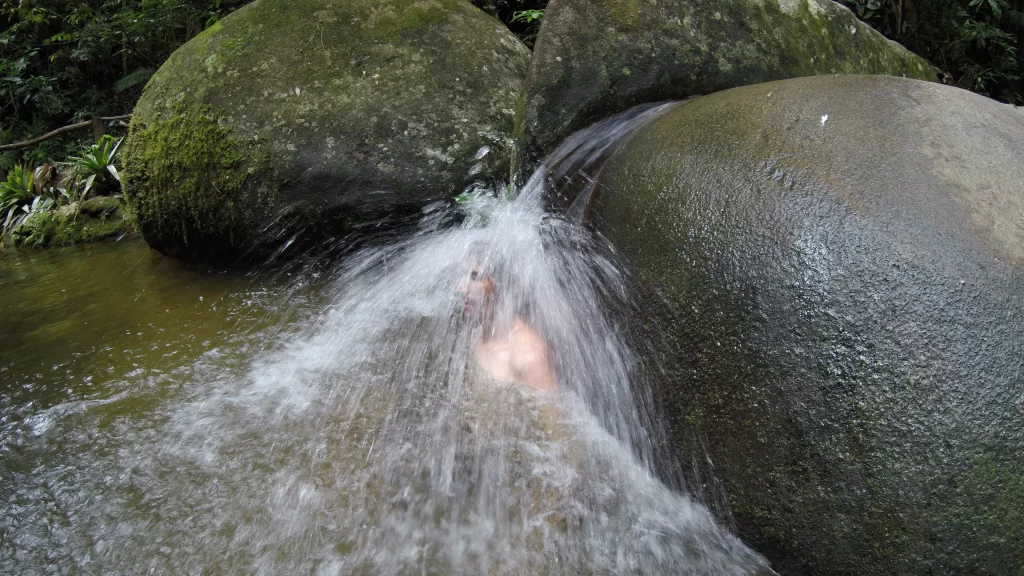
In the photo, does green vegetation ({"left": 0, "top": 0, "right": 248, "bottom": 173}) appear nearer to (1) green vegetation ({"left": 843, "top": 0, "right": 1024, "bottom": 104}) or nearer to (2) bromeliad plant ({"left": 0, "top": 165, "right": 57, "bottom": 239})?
(2) bromeliad plant ({"left": 0, "top": 165, "right": 57, "bottom": 239})

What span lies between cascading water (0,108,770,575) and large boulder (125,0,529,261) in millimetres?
931

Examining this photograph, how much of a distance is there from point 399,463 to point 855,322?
1.35 metres

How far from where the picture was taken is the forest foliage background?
239 inches

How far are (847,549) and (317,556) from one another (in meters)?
1.32

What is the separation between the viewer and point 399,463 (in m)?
1.93

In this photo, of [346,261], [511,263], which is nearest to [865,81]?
[511,263]

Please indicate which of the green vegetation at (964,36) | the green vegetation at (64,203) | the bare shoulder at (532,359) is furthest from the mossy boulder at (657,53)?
the green vegetation at (64,203)

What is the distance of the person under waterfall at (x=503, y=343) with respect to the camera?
7.53 ft

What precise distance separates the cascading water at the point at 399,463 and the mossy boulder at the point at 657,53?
72cm

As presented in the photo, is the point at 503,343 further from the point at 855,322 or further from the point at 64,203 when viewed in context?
the point at 64,203

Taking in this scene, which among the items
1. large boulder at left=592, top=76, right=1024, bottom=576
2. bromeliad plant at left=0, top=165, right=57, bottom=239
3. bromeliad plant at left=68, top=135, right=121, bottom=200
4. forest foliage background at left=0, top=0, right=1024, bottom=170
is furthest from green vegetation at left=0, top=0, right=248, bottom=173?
large boulder at left=592, top=76, right=1024, bottom=576

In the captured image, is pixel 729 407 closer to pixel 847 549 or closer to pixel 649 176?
pixel 847 549

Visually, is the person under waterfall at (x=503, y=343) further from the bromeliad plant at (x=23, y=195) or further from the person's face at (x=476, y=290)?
the bromeliad plant at (x=23, y=195)

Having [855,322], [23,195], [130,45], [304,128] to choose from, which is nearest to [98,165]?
[23,195]
